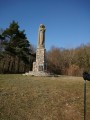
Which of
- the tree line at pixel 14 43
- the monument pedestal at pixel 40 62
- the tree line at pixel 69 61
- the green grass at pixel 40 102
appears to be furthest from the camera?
the tree line at pixel 69 61

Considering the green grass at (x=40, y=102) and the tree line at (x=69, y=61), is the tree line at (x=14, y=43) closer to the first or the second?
the tree line at (x=69, y=61)

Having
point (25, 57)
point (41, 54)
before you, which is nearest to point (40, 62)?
point (41, 54)

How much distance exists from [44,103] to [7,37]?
22.9m

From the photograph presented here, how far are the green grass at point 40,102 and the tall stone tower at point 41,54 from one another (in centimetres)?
848

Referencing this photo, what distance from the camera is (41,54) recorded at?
2314cm

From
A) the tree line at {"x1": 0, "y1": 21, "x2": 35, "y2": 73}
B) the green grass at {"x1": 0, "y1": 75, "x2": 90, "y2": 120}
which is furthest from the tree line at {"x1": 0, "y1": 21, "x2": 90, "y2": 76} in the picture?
the green grass at {"x1": 0, "y1": 75, "x2": 90, "y2": 120}

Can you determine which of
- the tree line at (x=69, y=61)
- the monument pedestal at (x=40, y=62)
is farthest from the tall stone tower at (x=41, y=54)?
the tree line at (x=69, y=61)

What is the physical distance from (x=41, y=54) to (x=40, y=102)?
12.3 m

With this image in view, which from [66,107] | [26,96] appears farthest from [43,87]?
[66,107]

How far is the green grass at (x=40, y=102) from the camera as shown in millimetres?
9867

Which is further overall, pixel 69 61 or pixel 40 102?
pixel 69 61

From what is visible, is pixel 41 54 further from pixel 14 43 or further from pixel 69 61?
pixel 69 61

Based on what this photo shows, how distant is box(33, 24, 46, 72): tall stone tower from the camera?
22.7 meters

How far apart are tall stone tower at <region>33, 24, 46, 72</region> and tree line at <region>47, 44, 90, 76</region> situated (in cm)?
1179
